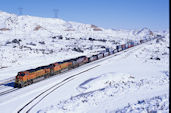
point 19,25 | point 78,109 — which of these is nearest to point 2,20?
point 19,25

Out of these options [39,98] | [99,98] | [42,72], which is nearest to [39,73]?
[42,72]

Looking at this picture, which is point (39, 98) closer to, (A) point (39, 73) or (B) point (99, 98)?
(B) point (99, 98)

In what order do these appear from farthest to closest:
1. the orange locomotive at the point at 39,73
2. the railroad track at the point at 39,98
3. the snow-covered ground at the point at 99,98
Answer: the orange locomotive at the point at 39,73 < the railroad track at the point at 39,98 < the snow-covered ground at the point at 99,98

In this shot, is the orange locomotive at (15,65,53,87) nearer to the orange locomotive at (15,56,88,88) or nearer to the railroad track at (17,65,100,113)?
the orange locomotive at (15,56,88,88)

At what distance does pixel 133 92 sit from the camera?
21.8 metres

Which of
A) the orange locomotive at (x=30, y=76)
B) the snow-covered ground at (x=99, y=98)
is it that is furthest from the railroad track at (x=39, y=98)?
the orange locomotive at (x=30, y=76)

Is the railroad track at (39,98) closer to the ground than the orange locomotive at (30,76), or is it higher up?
closer to the ground

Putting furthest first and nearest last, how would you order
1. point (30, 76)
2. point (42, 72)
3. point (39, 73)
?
1. point (42, 72)
2. point (39, 73)
3. point (30, 76)

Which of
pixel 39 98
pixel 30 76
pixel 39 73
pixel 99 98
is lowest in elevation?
pixel 39 98

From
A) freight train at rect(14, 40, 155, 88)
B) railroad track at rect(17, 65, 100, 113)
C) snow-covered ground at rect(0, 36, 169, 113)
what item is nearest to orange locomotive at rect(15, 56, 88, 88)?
→ freight train at rect(14, 40, 155, 88)

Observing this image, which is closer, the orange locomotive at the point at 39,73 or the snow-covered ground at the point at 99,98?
the snow-covered ground at the point at 99,98

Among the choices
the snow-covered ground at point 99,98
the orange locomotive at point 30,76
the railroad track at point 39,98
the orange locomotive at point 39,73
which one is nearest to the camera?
the snow-covered ground at point 99,98

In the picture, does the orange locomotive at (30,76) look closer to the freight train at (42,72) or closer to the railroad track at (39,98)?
the freight train at (42,72)

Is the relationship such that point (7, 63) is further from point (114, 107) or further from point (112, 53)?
point (114, 107)
